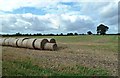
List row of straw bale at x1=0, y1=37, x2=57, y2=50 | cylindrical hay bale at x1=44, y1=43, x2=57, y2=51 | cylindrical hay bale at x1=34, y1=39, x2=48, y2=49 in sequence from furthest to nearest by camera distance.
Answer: cylindrical hay bale at x1=34, y1=39, x2=48, y2=49, row of straw bale at x1=0, y1=37, x2=57, y2=50, cylindrical hay bale at x1=44, y1=43, x2=57, y2=51

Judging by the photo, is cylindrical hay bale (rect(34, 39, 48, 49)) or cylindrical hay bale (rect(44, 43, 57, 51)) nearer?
cylindrical hay bale (rect(44, 43, 57, 51))

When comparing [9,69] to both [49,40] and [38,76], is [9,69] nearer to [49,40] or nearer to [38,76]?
[38,76]

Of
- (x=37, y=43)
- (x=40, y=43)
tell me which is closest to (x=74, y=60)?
(x=40, y=43)

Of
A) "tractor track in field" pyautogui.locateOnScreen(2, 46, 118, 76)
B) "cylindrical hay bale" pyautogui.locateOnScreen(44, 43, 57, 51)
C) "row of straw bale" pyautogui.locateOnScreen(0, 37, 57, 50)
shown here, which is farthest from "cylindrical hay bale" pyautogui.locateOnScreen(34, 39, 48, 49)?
"tractor track in field" pyautogui.locateOnScreen(2, 46, 118, 76)

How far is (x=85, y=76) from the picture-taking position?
1059 centimetres

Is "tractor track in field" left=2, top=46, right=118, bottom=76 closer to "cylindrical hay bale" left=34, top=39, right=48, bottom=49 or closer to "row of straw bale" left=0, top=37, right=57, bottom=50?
"row of straw bale" left=0, top=37, right=57, bottom=50

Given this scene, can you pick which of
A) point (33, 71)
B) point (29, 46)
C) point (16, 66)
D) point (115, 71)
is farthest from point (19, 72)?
point (29, 46)

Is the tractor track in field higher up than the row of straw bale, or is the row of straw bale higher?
the row of straw bale

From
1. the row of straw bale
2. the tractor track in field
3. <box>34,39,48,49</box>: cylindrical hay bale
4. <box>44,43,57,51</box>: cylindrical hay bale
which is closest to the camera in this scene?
the tractor track in field

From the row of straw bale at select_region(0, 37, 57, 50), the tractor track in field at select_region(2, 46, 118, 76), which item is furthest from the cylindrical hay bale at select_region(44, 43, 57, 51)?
the tractor track in field at select_region(2, 46, 118, 76)

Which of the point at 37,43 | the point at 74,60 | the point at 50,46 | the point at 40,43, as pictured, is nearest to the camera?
the point at 74,60

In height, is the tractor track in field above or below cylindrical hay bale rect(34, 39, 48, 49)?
below

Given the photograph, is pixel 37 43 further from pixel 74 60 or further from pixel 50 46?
pixel 74 60

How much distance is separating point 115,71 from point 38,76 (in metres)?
4.04
